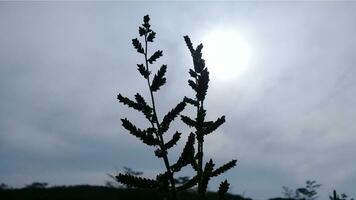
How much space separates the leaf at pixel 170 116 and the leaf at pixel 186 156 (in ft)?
0.92

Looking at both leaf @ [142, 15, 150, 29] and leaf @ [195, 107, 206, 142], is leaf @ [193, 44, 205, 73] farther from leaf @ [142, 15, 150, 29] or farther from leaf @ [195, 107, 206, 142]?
leaf @ [142, 15, 150, 29]

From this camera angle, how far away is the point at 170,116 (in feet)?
8.69

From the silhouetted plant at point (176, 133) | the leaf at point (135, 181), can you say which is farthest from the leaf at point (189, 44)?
the leaf at point (135, 181)

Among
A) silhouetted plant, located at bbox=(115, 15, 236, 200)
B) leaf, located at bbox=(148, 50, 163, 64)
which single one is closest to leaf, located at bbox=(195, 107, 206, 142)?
silhouetted plant, located at bbox=(115, 15, 236, 200)

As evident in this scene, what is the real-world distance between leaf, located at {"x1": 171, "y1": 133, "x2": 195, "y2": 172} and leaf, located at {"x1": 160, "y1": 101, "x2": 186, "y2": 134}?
280mm

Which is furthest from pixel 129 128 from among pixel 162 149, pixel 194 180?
pixel 194 180

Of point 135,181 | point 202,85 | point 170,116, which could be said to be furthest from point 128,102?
→ point 202,85

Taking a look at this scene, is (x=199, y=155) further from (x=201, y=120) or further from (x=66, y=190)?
(x=66, y=190)

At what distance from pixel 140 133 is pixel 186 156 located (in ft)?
1.79

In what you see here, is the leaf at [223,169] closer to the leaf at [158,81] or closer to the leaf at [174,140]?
the leaf at [174,140]

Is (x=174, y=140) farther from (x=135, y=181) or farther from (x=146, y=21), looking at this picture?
(x=146, y=21)

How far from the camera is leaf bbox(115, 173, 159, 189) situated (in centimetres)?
243

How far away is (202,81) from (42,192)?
1880 inches

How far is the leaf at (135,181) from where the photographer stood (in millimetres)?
2426
